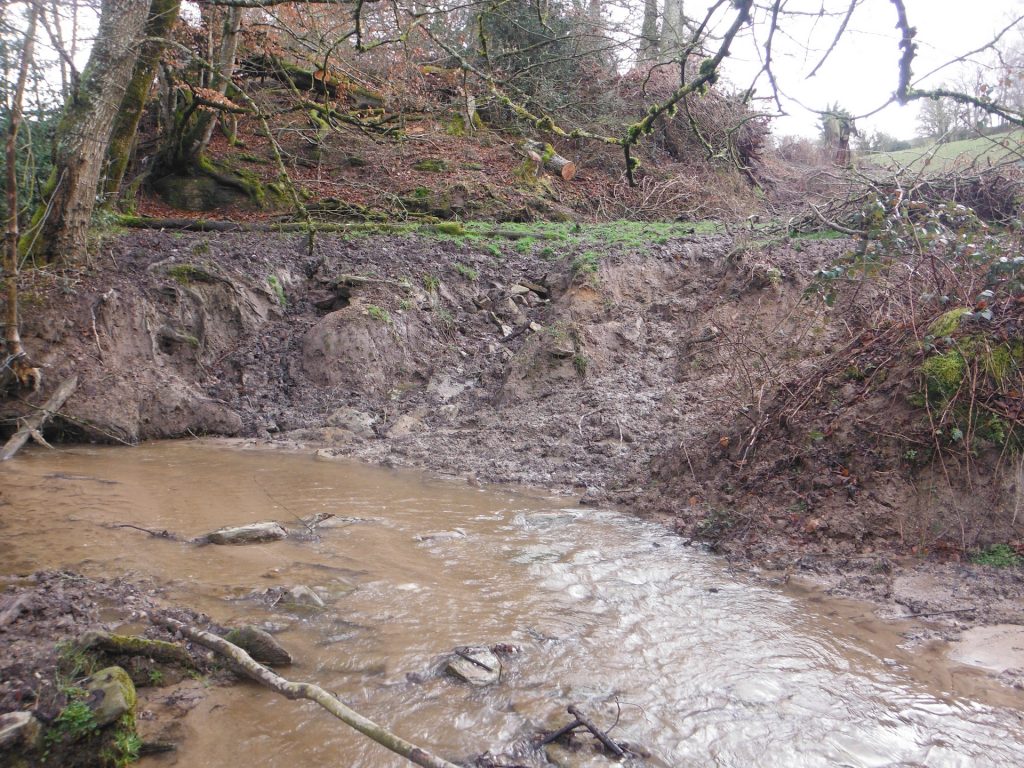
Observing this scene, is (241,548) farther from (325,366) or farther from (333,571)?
Answer: (325,366)

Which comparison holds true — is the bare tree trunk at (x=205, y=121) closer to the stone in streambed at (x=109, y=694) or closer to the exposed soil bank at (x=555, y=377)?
the exposed soil bank at (x=555, y=377)

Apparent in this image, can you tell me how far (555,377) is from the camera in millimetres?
8594

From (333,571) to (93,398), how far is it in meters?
4.89

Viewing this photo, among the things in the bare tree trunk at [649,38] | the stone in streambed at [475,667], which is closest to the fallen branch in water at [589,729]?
the stone in streambed at [475,667]

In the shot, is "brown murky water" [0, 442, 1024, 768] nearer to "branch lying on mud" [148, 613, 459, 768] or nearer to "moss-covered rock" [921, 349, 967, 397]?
"branch lying on mud" [148, 613, 459, 768]

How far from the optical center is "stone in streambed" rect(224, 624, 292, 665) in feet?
9.59

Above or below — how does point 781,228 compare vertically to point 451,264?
above

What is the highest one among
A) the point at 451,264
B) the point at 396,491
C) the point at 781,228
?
the point at 781,228

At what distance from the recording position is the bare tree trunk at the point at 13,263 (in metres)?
5.89

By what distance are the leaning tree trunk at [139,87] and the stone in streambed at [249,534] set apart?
5111 mm

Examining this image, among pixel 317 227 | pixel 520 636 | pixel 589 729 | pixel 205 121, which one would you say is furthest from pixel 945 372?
pixel 205 121

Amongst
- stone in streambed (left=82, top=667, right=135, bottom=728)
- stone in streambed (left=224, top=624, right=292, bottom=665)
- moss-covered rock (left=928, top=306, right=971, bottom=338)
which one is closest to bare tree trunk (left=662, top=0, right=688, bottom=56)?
moss-covered rock (left=928, top=306, right=971, bottom=338)

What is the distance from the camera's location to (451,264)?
1058cm

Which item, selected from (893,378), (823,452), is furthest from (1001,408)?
(823,452)
